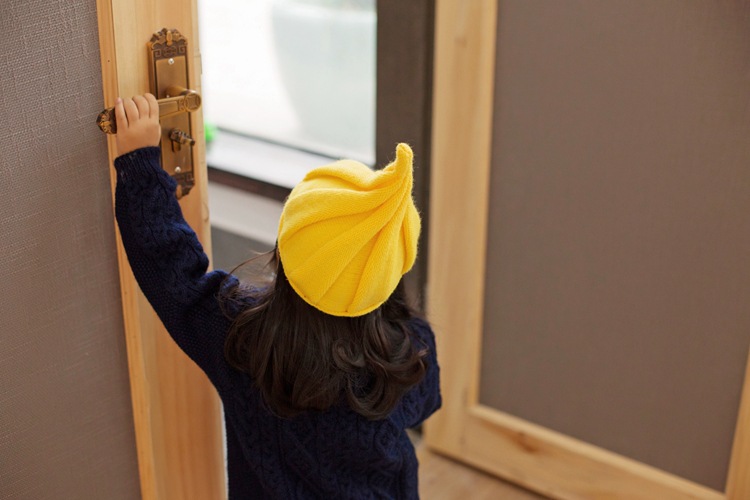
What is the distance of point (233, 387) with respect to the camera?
4.02 feet

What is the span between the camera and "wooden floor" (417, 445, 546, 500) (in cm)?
207

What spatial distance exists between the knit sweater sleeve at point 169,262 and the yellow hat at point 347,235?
0.43ft

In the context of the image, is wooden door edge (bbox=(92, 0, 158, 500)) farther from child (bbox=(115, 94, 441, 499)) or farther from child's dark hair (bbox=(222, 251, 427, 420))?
child's dark hair (bbox=(222, 251, 427, 420))

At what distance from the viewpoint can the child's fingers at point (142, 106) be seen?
1136 millimetres

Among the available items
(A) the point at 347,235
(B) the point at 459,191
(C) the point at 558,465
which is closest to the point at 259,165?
(B) the point at 459,191

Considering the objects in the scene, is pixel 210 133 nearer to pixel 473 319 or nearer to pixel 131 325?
pixel 473 319

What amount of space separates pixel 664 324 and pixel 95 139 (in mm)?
1134

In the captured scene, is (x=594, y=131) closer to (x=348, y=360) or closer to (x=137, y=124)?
(x=348, y=360)

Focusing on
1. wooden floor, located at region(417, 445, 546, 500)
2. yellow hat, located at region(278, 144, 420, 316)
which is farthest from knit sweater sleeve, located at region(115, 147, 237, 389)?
wooden floor, located at region(417, 445, 546, 500)

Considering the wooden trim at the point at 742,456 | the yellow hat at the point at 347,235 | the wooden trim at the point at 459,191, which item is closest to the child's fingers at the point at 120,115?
the yellow hat at the point at 347,235

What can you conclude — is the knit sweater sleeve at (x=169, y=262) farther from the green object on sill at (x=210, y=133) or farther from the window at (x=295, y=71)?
the green object on sill at (x=210, y=133)

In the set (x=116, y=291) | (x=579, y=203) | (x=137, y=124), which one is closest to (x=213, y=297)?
(x=116, y=291)

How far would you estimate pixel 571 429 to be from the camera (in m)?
1.98

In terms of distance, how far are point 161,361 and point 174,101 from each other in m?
0.38
